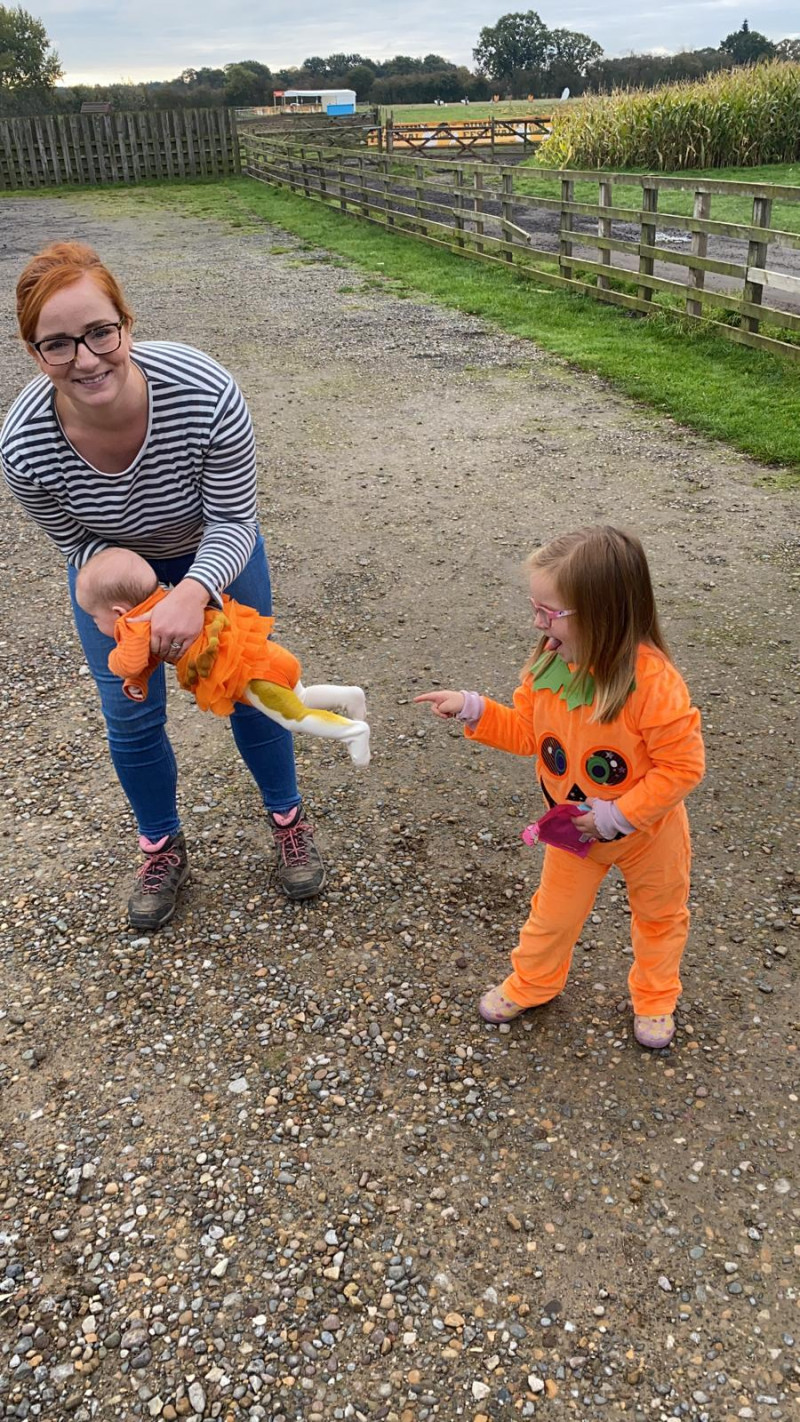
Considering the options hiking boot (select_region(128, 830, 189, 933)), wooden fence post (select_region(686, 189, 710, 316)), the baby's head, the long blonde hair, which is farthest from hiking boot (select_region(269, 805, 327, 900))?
wooden fence post (select_region(686, 189, 710, 316))

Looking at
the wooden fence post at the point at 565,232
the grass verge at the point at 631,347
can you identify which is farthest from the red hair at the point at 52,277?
the wooden fence post at the point at 565,232

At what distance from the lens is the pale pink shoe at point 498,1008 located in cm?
289

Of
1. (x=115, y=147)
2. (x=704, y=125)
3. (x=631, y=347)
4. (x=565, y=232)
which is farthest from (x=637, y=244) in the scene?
(x=115, y=147)

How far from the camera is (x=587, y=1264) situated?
2.28 meters

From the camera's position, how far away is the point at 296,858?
11.4 ft

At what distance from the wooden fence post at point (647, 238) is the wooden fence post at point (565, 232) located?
4.76 feet

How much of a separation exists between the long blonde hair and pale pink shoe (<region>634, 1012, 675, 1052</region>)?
3.08 feet

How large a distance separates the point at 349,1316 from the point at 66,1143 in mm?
890

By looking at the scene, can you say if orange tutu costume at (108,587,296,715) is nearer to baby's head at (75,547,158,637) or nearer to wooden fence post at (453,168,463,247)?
baby's head at (75,547,158,637)

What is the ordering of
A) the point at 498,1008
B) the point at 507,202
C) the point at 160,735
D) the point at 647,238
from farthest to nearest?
the point at 507,202
the point at 647,238
the point at 160,735
the point at 498,1008

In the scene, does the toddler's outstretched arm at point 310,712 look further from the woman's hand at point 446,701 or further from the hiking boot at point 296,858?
the hiking boot at point 296,858

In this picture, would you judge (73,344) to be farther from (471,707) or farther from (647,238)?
(647,238)

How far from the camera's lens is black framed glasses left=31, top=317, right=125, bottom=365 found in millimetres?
2443

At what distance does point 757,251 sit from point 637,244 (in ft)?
7.71
